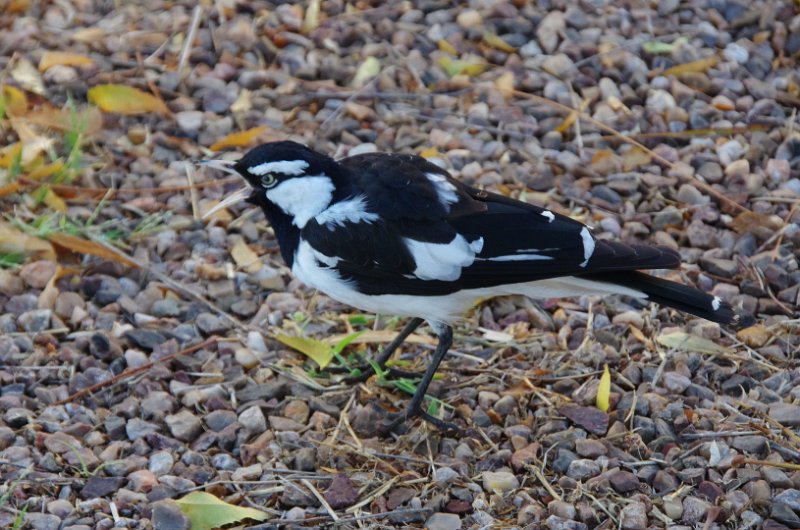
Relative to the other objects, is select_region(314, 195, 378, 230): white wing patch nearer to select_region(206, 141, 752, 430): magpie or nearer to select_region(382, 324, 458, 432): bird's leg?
select_region(206, 141, 752, 430): magpie

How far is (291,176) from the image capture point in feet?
13.9

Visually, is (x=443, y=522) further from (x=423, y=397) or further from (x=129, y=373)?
(x=129, y=373)

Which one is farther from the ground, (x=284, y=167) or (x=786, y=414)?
(x=284, y=167)

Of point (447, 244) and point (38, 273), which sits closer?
point (447, 244)

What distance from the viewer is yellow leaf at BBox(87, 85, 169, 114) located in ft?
18.9

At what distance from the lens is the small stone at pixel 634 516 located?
144 inches

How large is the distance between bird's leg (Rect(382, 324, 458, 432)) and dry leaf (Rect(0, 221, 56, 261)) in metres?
1.67

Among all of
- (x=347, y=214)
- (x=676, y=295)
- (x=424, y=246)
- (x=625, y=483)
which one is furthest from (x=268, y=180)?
(x=625, y=483)

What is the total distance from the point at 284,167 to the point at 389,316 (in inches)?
37.9

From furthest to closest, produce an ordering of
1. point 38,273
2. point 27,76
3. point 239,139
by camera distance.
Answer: point 27,76 → point 239,139 → point 38,273

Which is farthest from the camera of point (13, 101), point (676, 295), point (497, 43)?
point (497, 43)

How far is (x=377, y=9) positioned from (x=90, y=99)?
164cm

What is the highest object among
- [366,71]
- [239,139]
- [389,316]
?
[366,71]

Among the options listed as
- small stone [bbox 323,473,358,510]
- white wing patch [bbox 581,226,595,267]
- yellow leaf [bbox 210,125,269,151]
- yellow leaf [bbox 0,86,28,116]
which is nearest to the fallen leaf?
white wing patch [bbox 581,226,595,267]
